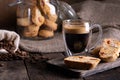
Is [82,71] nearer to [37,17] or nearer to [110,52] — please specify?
[110,52]

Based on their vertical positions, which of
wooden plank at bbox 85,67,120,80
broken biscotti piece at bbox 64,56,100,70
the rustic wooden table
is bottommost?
wooden plank at bbox 85,67,120,80

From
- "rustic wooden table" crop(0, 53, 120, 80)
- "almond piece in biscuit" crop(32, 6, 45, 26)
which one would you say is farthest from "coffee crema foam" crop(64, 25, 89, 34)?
"almond piece in biscuit" crop(32, 6, 45, 26)

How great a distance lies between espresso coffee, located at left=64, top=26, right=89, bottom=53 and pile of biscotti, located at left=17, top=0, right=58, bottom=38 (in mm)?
226

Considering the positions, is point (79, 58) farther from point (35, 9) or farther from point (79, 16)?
point (79, 16)

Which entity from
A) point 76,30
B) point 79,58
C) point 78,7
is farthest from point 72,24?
point 78,7

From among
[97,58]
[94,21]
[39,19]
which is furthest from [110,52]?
[94,21]

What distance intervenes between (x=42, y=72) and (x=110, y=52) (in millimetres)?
191

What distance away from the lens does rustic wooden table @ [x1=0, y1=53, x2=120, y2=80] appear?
0.70m

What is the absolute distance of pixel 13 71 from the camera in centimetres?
75

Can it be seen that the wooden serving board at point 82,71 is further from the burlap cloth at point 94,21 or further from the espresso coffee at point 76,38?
the burlap cloth at point 94,21

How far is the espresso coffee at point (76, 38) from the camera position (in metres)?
0.84

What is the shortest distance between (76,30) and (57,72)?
15 cm

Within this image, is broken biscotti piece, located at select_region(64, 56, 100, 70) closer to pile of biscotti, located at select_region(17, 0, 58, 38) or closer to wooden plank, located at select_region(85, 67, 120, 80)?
wooden plank, located at select_region(85, 67, 120, 80)

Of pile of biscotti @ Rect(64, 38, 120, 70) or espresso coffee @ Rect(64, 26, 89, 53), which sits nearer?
pile of biscotti @ Rect(64, 38, 120, 70)
